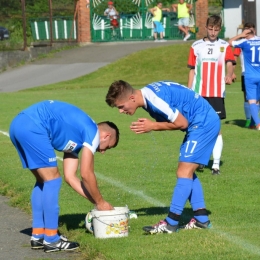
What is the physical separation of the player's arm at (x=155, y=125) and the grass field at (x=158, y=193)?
40.7 inches

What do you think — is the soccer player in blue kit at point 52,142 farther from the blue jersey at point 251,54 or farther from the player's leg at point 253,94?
the player's leg at point 253,94

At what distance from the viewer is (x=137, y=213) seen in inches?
330

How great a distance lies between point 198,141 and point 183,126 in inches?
11.0

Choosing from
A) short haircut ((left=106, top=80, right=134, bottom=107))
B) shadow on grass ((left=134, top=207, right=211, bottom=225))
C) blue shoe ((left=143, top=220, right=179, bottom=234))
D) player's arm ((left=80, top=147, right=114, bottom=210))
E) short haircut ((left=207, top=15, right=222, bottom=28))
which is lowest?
shadow on grass ((left=134, top=207, right=211, bottom=225))

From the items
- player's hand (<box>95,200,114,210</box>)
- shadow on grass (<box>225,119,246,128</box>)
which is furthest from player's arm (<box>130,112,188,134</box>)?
shadow on grass (<box>225,119,246,128</box>)

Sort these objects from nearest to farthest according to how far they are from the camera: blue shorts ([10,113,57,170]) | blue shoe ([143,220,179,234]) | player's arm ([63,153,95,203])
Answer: blue shorts ([10,113,57,170]) → blue shoe ([143,220,179,234]) → player's arm ([63,153,95,203])

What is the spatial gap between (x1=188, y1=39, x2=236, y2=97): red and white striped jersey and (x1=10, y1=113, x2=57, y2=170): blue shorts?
5156 millimetres

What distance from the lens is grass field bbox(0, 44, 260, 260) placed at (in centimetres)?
682

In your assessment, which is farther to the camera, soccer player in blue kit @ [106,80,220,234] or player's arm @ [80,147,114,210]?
soccer player in blue kit @ [106,80,220,234]

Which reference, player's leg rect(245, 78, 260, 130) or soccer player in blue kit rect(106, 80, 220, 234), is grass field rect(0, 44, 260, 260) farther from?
player's leg rect(245, 78, 260, 130)

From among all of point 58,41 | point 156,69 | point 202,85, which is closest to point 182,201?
point 202,85

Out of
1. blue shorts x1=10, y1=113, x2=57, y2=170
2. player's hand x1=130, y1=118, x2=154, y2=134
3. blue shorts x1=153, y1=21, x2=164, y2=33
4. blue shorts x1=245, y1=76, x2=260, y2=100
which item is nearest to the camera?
blue shorts x1=10, y1=113, x2=57, y2=170

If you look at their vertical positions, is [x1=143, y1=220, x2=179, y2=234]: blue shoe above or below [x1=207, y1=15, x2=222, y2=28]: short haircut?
below

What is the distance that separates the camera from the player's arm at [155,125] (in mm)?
7027
